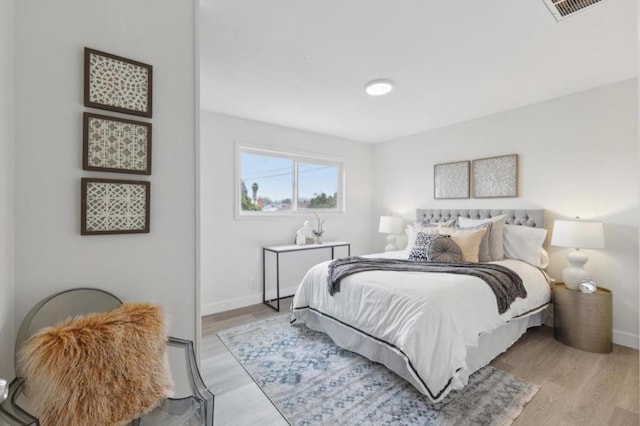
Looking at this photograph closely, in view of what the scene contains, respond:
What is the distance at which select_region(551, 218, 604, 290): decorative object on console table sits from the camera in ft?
7.75

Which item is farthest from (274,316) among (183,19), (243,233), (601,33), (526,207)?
(601,33)

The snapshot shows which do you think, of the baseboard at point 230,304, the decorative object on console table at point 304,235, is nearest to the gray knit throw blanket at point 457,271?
the decorative object on console table at point 304,235

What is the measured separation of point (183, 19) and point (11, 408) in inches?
66.0

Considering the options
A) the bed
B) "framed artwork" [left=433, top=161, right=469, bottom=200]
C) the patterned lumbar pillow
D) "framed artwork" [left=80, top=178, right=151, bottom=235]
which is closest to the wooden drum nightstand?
the bed

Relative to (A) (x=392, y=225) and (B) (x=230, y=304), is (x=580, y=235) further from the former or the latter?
(B) (x=230, y=304)

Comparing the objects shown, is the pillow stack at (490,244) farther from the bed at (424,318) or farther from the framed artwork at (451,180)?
the framed artwork at (451,180)

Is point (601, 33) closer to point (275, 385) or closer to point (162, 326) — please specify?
point (162, 326)

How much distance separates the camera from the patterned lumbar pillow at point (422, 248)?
2.84 m

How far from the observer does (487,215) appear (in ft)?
11.1

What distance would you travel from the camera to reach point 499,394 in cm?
182

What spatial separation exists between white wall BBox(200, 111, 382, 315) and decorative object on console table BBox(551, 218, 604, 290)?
289cm

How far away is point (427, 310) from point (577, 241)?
1723 mm

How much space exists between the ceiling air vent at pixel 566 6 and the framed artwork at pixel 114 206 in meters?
2.39

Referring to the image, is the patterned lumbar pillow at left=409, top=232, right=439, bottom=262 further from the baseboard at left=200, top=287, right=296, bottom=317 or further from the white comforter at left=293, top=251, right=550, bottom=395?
the baseboard at left=200, top=287, right=296, bottom=317
